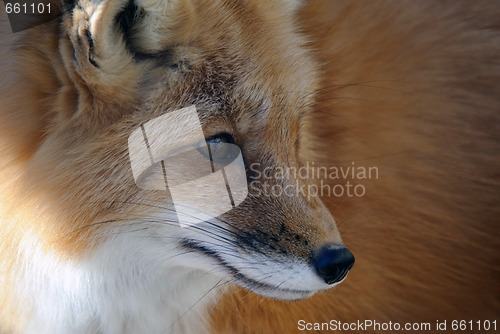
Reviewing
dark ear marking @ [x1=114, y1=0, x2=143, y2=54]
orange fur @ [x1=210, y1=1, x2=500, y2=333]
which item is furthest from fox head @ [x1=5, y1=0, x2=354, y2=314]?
orange fur @ [x1=210, y1=1, x2=500, y2=333]

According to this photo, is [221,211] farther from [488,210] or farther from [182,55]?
[488,210]

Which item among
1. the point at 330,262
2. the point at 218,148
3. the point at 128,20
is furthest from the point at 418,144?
the point at 128,20

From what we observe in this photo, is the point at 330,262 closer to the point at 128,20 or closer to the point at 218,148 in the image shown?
the point at 218,148

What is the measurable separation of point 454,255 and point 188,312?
127 cm

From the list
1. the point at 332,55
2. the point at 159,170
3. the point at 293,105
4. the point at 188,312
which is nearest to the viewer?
the point at 159,170

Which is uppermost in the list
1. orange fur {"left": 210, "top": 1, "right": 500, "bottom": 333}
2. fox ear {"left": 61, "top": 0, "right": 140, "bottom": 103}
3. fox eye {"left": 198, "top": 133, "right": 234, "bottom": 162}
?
fox ear {"left": 61, "top": 0, "right": 140, "bottom": 103}

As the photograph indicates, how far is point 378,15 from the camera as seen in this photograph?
2.61 meters

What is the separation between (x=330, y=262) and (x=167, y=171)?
0.63 metres

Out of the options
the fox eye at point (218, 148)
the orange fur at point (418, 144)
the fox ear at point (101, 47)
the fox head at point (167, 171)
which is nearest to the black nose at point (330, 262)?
the fox head at point (167, 171)

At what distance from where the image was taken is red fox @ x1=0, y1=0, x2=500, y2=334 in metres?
1.88

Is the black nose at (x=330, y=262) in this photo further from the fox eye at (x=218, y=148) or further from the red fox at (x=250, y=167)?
the fox eye at (x=218, y=148)

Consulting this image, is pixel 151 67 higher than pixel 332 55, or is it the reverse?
pixel 151 67

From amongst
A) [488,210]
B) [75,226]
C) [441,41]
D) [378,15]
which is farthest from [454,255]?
[75,226]

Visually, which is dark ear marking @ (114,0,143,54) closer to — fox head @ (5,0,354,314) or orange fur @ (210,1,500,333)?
fox head @ (5,0,354,314)
